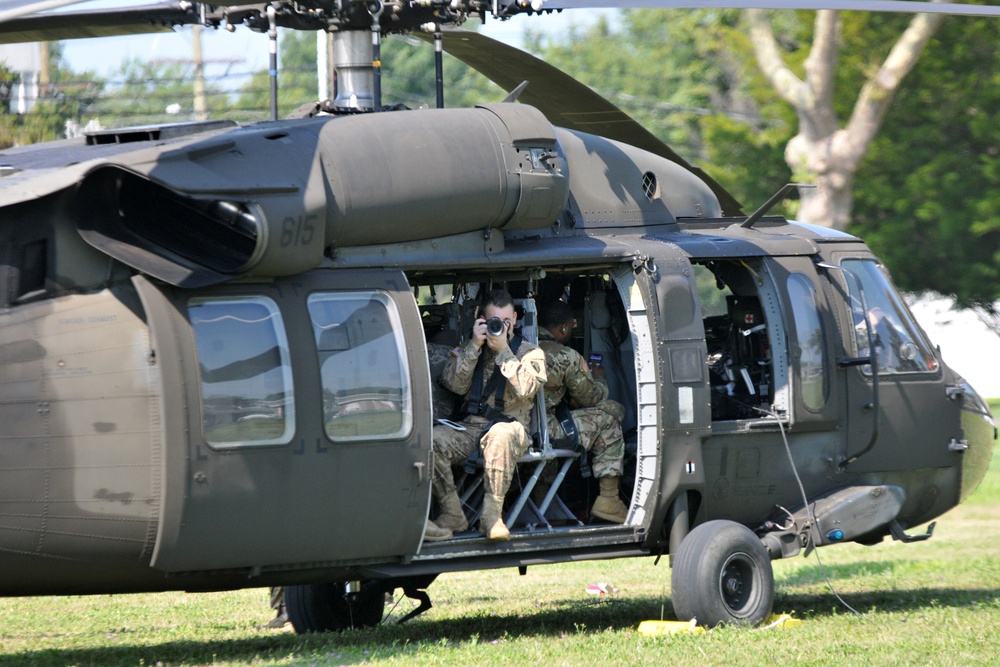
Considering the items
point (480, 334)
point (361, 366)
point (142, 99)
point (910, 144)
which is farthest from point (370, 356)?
point (142, 99)

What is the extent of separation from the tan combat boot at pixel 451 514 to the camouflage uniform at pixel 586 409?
35.2 inches

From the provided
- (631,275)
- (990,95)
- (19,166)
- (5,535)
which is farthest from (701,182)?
(990,95)

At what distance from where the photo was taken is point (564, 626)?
9.52 metres

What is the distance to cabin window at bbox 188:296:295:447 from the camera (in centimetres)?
727

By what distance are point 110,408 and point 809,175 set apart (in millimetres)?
14025

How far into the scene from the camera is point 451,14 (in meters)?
8.30

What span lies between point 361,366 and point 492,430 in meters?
1.05

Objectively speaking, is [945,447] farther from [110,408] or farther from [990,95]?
[990,95]

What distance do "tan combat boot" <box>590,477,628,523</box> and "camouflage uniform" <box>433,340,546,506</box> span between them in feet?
2.99

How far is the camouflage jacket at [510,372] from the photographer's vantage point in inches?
336

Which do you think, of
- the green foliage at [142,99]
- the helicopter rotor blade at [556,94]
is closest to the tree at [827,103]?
the helicopter rotor blade at [556,94]

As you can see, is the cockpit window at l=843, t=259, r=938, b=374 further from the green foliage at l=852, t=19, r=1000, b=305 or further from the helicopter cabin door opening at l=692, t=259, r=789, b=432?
the green foliage at l=852, t=19, r=1000, b=305

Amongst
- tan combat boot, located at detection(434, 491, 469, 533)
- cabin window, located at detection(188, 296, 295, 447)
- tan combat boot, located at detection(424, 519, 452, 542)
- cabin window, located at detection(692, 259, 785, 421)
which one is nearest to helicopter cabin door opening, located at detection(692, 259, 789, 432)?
cabin window, located at detection(692, 259, 785, 421)

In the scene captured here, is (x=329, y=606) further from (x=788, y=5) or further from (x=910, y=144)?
(x=910, y=144)
